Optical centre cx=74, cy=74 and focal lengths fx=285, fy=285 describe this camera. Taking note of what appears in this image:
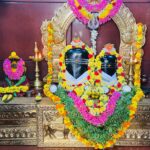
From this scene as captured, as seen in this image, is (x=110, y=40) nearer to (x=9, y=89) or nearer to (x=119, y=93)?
(x=119, y=93)

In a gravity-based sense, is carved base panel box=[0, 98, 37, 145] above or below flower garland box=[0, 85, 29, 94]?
below

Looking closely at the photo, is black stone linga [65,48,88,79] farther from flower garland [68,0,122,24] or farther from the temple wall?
flower garland [68,0,122,24]

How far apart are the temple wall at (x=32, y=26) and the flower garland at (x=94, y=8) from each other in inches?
5.1

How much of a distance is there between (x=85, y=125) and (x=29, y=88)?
1.15 metres

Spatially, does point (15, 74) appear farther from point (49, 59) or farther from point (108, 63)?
point (108, 63)

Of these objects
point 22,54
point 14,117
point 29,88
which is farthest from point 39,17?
point 14,117

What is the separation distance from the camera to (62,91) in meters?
3.84

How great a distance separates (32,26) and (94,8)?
3.08 feet

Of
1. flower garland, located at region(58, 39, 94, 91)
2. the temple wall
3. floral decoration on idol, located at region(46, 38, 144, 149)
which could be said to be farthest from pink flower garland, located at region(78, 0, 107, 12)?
floral decoration on idol, located at region(46, 38, 144, 149)

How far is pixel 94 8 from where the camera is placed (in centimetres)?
404

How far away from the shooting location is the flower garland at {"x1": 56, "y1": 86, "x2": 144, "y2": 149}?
362 centimetres

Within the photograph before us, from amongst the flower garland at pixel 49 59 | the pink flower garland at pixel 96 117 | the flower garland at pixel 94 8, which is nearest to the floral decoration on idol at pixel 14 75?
the flower garland at pixel 49 59

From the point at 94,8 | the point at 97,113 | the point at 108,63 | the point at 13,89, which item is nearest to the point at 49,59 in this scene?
the point at 13,89

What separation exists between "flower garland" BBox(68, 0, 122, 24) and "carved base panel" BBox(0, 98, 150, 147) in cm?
130
